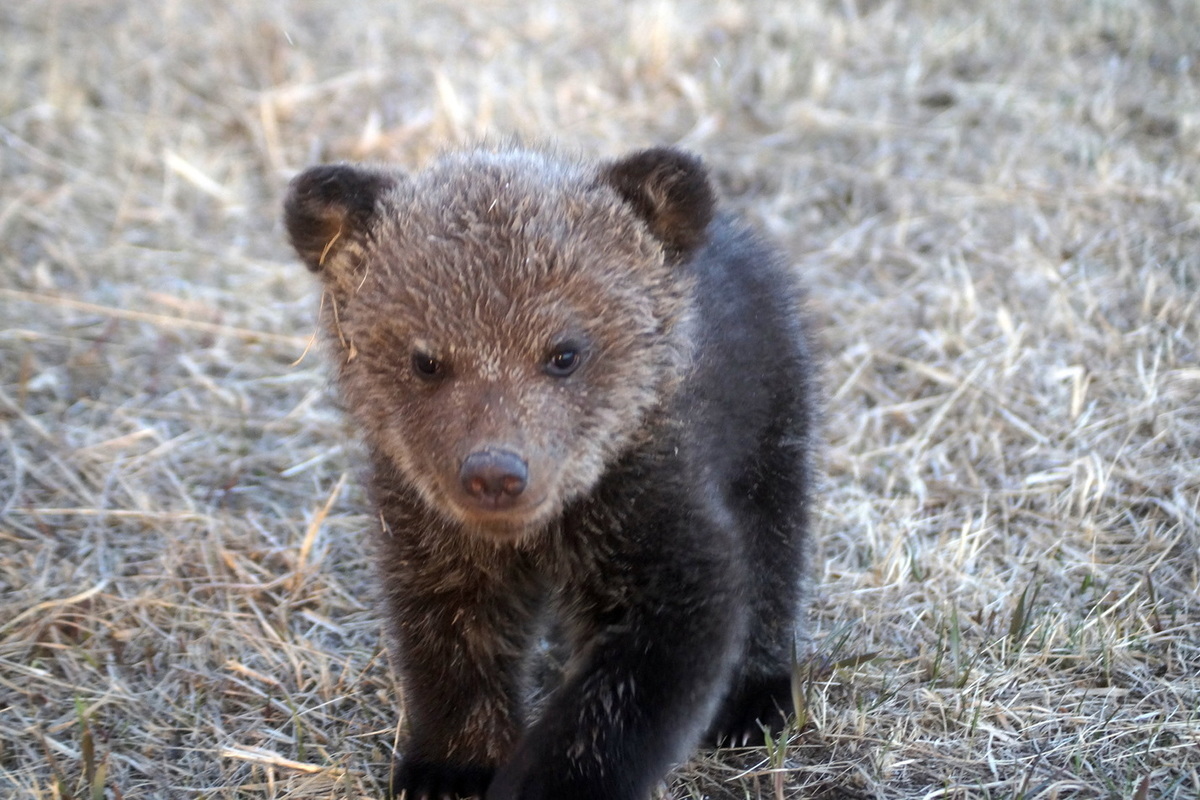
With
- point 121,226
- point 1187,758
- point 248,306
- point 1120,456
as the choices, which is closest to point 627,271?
point 1187,758

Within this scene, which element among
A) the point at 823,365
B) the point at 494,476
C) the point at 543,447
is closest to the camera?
the point at 494,476

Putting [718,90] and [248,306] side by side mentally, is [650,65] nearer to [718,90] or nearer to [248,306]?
[718,90]

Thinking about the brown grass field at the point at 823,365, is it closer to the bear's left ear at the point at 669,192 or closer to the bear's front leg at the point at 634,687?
the bear's front leg at the point at 634,687

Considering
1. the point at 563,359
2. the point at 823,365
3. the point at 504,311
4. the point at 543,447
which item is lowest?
the point at 823,365

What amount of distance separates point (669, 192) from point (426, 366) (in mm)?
938

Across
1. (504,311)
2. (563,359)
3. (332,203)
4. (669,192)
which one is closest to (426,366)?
(504,311)

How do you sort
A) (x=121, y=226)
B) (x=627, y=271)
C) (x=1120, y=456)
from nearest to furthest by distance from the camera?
1. (x=627, y=271)
2. (x=1120, y=456)
3. (x=121, y=226)

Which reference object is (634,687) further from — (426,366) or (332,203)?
(332,203)

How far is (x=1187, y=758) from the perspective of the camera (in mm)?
3826

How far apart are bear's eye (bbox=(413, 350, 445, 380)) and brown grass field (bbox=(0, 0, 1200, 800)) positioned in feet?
4.43

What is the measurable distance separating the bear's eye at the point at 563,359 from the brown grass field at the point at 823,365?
4.67ft

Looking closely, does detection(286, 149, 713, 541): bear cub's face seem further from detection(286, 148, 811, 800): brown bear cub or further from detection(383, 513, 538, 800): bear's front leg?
detection(383, 513, 538, 800): bear's front leg

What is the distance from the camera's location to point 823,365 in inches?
197

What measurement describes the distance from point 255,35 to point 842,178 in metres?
4.33
